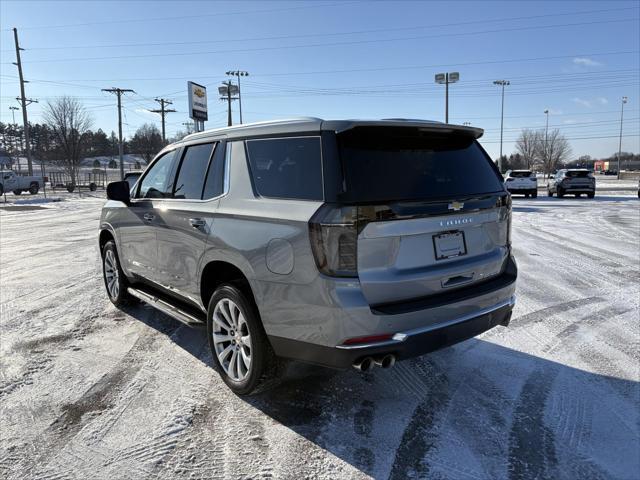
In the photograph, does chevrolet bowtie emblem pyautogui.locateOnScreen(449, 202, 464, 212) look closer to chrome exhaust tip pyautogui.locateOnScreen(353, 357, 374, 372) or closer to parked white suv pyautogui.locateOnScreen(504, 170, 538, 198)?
chrome exhaust tip pyautogui.locateOnScreen(353, 357, 374, 372)

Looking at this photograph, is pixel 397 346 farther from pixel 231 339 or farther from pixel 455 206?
pixel 231 339

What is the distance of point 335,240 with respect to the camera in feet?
8.92

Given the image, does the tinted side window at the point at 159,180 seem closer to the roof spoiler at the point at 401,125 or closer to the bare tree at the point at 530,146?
the roof spoiler at the point at 401,125

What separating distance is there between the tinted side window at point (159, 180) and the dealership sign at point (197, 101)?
27925mm

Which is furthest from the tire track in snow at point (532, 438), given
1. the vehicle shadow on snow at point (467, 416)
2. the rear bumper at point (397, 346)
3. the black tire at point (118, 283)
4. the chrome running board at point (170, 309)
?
the black tire at point (118, 283)

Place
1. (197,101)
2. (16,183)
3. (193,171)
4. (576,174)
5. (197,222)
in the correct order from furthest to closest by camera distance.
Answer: (16,183), (197,101), (576,174), (193,171), (197,222)

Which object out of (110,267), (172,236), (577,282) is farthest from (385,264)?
(577,282)

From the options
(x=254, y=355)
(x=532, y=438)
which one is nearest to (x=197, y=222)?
(x=254, y=355)

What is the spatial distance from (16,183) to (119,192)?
39.1 metres

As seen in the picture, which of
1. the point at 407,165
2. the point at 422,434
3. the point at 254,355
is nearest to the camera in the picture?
the point at 422,434

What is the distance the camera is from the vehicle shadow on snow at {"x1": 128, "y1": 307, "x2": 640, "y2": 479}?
8.67 feet

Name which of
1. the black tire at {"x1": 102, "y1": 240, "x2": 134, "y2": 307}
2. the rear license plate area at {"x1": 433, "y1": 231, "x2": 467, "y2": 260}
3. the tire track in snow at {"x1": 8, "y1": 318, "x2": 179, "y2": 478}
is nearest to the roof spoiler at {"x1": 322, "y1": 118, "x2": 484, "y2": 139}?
the rear license plate area at {"x1": 433, "y1": 231, "x2": 467, "y2": 260}

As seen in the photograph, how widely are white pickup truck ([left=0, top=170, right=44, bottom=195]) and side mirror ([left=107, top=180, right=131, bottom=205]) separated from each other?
37346 millimetres

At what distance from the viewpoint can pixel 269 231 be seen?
119 inches
